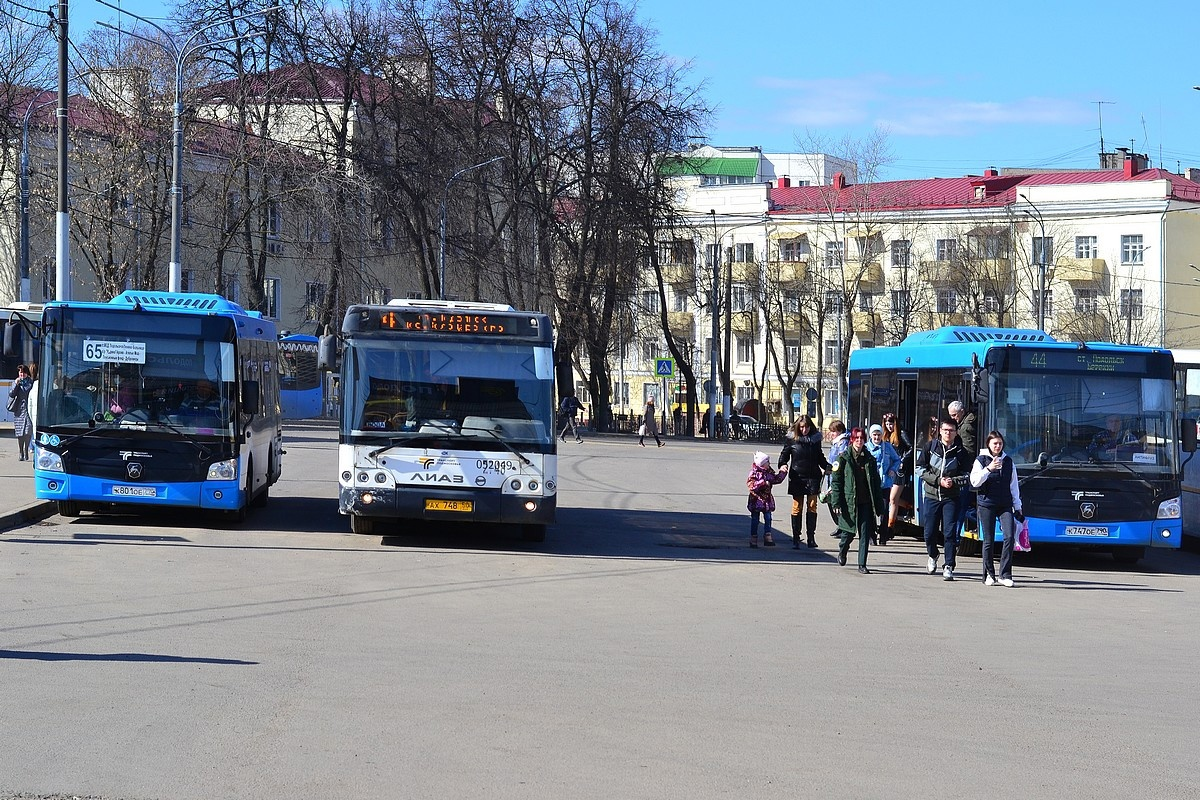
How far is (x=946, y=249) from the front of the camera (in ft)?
264

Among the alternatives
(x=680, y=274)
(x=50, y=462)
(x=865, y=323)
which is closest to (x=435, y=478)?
(x=50, y=462)

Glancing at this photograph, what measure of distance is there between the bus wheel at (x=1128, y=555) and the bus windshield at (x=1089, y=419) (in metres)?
1.31

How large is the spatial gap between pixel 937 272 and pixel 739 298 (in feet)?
37.4

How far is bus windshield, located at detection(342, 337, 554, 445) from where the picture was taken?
17.3m

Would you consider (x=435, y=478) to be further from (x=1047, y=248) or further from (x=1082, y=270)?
(x=1082, y=270)

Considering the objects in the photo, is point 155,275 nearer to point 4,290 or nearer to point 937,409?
point 4,290

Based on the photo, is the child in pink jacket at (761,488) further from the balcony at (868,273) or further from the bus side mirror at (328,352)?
the balcony at (868,273)

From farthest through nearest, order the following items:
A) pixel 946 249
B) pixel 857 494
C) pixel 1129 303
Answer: pixel 946 249
pixel 1129 303
pixel 857 494

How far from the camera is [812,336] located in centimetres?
8694

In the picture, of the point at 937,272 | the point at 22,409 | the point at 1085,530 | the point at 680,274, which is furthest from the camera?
the point at 680,274

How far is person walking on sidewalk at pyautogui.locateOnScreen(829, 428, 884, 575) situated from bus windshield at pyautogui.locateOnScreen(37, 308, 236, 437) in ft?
23.7

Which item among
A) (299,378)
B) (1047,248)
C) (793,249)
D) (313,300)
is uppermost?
(793,249)

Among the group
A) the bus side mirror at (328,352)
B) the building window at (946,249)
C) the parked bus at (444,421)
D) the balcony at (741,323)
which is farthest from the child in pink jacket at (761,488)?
the balcony at (741,323)

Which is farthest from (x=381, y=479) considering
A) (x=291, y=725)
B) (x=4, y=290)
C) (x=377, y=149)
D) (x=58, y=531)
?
(x=4, y=290)
